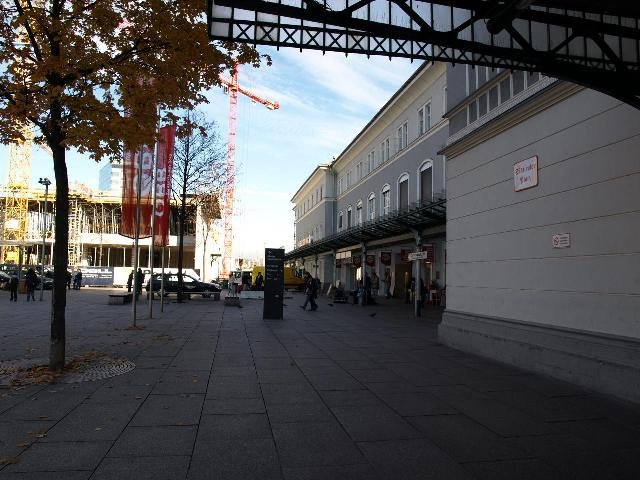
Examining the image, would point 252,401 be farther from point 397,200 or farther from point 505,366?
point 397,200

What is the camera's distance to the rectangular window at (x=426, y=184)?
3051cm

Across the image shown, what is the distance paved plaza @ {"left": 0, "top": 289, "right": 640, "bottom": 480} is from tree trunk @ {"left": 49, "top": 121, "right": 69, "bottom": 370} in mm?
883

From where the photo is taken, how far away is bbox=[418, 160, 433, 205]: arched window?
30514mm

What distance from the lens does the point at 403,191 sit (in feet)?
115

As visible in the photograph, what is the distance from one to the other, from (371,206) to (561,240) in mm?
34171

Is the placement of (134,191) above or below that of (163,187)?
below

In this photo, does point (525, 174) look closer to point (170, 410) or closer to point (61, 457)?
point (170, 410)

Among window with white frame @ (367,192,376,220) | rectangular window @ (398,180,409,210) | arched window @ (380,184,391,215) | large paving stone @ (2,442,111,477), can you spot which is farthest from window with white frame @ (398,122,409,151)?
large paving stone @ (2,442,111,477)

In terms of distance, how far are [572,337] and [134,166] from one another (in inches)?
463

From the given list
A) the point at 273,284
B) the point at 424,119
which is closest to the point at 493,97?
the point at 273,284

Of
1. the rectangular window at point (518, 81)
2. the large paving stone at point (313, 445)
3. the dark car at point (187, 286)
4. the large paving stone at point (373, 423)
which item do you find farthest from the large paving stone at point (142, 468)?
the dark car at point (187, 286)

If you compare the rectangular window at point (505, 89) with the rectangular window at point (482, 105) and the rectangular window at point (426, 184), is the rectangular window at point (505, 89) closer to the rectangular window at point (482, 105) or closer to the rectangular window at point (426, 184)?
the rectangular window at point (482, 105)

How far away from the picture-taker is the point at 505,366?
9.45 meters

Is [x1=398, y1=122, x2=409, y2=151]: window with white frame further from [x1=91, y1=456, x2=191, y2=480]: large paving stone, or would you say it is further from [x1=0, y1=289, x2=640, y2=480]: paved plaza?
[x1=91, y1=456, x2=191, y2=480]: large paving stone
